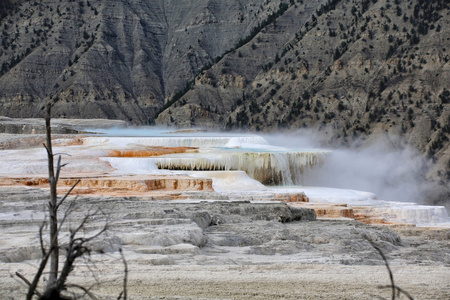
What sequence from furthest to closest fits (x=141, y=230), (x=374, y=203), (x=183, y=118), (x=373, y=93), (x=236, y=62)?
1. (x=236, y=62)
2. (x=183, y=118)
3. (x=373, y=93)
4. (x=374, y=203)
5. (x=141, y=230)

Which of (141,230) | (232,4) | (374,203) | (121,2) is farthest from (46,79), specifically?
(141,230)

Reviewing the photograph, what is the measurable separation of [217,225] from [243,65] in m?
70.4

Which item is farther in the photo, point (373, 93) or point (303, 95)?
point (303, 95)

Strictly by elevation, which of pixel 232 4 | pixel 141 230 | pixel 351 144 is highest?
pixel 232 4

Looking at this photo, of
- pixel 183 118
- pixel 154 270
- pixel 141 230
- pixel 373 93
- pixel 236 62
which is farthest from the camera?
pixel 236 62

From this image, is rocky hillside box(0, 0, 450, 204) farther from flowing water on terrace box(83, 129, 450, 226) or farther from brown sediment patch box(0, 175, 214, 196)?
brown sediment patch box(0, 175, 214, 196)

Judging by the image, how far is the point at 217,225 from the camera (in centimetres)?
1972

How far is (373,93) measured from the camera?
6738 cm

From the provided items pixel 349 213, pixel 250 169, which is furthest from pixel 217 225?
pixel 250 169

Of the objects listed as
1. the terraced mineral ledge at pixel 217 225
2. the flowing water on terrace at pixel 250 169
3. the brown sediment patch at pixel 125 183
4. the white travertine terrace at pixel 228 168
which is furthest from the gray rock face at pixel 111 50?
the brown sediment patch at pixel 125 183

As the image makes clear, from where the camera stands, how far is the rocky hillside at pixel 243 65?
65.8m

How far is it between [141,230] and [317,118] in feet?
178

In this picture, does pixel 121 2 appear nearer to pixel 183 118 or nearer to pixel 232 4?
pixel 232 4

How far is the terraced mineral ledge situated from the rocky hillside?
24.1 m
